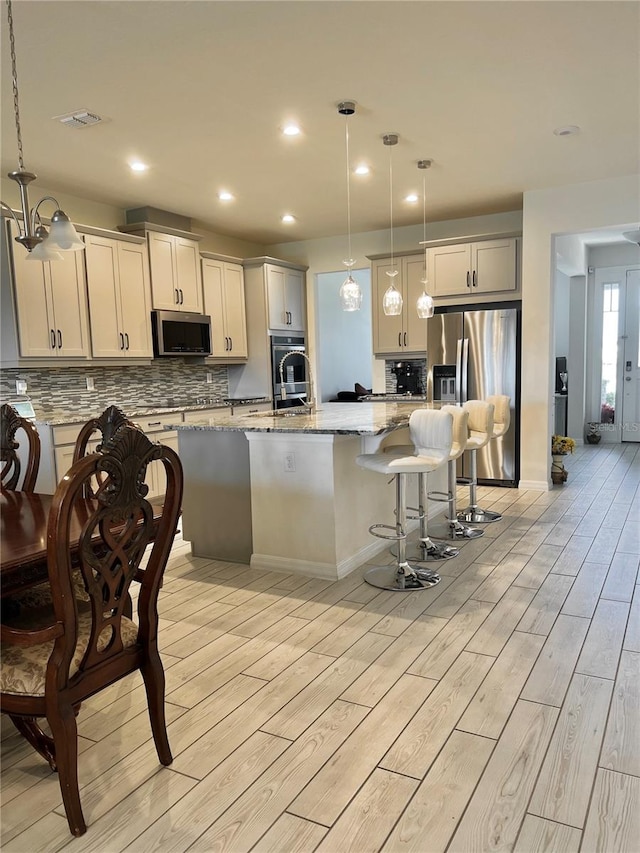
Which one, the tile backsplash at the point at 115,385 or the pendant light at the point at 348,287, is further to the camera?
the tile backsplash at the point at 115,385

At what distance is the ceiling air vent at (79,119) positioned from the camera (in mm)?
3457

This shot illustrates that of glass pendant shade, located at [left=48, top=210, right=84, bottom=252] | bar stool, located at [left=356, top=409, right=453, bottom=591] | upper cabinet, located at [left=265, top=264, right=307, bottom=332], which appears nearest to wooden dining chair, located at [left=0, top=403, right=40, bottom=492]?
glass pendant shade, located at [left=48, top=210, right=84, bottom=252]

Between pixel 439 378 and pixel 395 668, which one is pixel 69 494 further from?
pixel 439 378

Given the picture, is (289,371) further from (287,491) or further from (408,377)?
(287,491)

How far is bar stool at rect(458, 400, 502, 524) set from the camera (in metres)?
4.40

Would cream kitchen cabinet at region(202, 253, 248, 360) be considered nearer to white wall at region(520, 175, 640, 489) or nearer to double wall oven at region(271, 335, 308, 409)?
double wall oven at region(271, 335, 308, 409)

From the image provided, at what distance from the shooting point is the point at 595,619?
2.90m

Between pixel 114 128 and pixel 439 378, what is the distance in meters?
3.76

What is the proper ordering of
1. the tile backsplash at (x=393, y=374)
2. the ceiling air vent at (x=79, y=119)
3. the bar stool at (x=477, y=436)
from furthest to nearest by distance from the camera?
the tile backsplash at (x=393, y=374) → the bar stool at (x=477, y=436) → the ceiling air vent at (x=79, y=119)

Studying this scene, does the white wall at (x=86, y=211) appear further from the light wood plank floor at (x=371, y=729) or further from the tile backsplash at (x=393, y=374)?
the light wood plank floor at (x=371, y=729)

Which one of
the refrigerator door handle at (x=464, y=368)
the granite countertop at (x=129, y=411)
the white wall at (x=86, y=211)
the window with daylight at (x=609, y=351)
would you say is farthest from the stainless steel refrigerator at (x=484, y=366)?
the window with daylight at (x=609, y=351)

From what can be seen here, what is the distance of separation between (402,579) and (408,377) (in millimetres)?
3985

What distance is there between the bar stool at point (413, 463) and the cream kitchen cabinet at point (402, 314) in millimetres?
3414

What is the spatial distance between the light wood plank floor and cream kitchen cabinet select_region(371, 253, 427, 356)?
370cm
